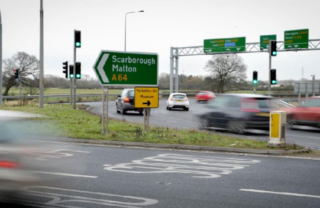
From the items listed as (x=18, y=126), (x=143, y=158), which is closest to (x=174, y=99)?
(x=143, y=158)

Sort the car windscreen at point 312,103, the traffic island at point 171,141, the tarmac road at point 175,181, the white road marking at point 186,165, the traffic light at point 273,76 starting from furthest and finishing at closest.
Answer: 1. the traffic light at point 273,76
2. the car windscreen at point 312,103
3. the traffic island at point 171,141
4. the white road marking at point 186,165
5. the tarmac road at point 175,181

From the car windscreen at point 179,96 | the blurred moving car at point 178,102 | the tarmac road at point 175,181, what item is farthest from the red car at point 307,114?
the car windscreen at point 179,96

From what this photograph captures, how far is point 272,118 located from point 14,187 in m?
8.94

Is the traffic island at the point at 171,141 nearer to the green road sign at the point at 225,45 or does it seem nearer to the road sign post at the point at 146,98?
the road sign post at the point at 146,98

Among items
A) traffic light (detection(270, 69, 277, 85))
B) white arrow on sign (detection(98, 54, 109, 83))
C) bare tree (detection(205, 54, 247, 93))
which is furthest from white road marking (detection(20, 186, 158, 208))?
bare tree (detection(205, 54, 247, 93))

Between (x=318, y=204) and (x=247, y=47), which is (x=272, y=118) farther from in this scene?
(x=247, y=47)

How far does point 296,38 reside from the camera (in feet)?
155

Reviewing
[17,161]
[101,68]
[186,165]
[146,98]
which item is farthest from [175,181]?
[101,68]

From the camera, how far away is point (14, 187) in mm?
5102

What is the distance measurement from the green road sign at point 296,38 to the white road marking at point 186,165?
130ft

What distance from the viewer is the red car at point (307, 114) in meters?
19.4

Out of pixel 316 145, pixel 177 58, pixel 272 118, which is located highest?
pixel 177 58

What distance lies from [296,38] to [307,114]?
29.7m

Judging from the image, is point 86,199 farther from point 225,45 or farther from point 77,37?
point 225,45
